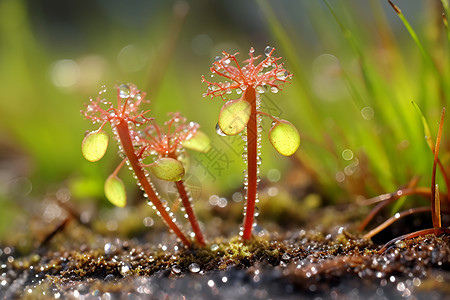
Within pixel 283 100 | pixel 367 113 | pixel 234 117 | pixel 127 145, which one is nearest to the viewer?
pixel 234 117

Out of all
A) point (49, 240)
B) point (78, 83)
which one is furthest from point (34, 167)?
point (49, 240)

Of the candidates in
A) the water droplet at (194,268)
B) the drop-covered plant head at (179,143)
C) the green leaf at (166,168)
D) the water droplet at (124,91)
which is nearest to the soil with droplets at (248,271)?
the water droplet at (194,268)

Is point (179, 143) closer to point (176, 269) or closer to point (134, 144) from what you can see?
point (134, 144)

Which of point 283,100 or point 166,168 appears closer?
point 166,168

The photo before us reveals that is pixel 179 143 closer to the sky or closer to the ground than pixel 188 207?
closer to the sky

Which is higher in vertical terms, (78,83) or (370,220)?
(78,83)

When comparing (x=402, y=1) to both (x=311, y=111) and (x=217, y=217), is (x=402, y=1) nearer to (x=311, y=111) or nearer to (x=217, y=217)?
(x=311, y=111)

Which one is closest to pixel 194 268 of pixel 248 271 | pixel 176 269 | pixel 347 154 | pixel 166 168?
pixel 176 269
